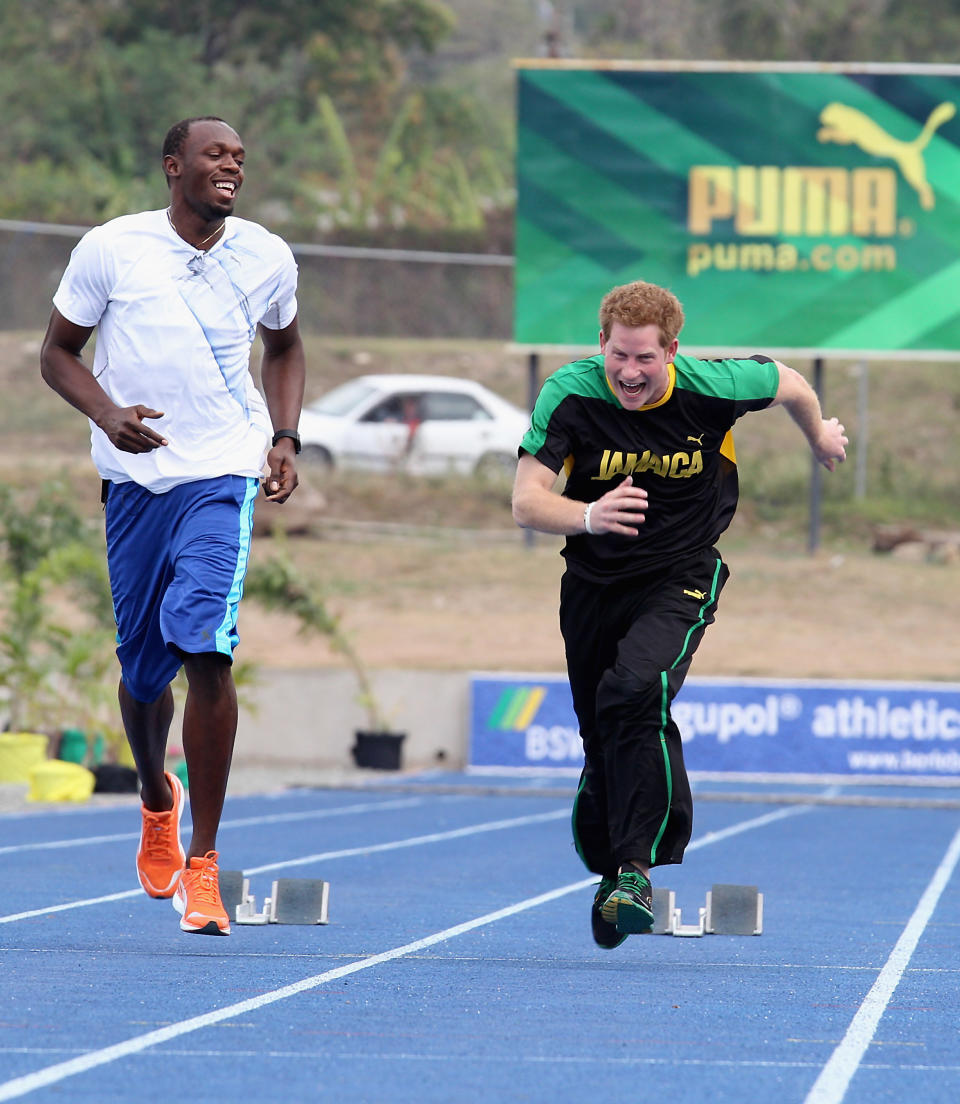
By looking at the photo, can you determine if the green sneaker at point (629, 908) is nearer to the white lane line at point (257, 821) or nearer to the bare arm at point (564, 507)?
the bare arm at point (564, 507)

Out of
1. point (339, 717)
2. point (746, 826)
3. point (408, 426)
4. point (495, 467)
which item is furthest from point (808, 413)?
point (495, 467)

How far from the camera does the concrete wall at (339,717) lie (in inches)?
831

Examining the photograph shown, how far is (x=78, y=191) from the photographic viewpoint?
3722cm

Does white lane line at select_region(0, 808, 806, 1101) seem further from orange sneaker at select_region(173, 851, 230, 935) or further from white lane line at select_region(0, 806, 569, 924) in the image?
white lane line at select_region(0, 806, 569, 924)

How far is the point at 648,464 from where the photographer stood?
5816 millimetres

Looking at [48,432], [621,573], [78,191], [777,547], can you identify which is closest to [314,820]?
[621,573]

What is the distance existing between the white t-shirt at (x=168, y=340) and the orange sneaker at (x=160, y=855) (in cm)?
103

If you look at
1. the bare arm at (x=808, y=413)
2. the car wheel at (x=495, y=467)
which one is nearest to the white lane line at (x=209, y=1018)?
the bare arm at (x=808, y=413)

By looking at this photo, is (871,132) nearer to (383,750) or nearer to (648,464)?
(383,750)

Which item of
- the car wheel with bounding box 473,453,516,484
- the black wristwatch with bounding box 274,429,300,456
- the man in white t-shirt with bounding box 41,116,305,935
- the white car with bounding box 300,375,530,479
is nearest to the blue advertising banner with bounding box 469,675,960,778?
the white car with bounding box 300,375,530,479

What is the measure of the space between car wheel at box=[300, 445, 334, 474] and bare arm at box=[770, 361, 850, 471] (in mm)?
22464

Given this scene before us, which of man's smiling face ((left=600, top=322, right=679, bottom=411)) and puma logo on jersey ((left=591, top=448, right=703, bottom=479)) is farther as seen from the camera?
puma logo on jersey ((left=591, top=448, right=703, bottom=479))

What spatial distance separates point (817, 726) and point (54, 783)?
7.57m

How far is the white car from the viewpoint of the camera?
2838 cm
